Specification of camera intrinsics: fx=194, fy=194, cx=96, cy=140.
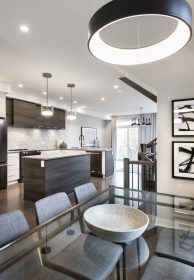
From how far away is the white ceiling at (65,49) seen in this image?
2153 millimetres

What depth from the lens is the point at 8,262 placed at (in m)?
1.19

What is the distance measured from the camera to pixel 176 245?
177 cm

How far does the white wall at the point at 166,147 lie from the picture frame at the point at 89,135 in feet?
22.1

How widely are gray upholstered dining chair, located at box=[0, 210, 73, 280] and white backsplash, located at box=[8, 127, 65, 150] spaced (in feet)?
17.0

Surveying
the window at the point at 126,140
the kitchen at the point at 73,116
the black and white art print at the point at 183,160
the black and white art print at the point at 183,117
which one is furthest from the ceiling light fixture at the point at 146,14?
the window at the point at 126,140

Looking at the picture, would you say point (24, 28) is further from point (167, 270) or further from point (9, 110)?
point (9, 110)

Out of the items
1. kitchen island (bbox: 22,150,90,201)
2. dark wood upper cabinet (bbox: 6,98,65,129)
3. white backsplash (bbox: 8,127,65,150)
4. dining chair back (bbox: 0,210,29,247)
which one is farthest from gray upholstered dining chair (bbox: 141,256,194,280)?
white backsplash (bbox: 8,127,65,150)

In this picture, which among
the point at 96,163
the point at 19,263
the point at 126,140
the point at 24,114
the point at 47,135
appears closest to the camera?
the point at 19,263

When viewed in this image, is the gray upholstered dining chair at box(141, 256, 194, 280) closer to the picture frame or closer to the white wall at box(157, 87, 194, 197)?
the white wall at box(157, 87, 194, 197)

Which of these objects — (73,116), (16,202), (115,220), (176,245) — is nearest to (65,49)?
(73,116)

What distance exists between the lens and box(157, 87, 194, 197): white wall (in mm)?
3035

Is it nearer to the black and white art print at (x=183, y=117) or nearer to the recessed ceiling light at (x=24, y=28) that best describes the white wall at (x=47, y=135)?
the recessed ceiling light at (x=24, y=28)

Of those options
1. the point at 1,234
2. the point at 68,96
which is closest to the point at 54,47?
the point at 1,234

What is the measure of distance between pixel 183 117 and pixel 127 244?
209 cm
